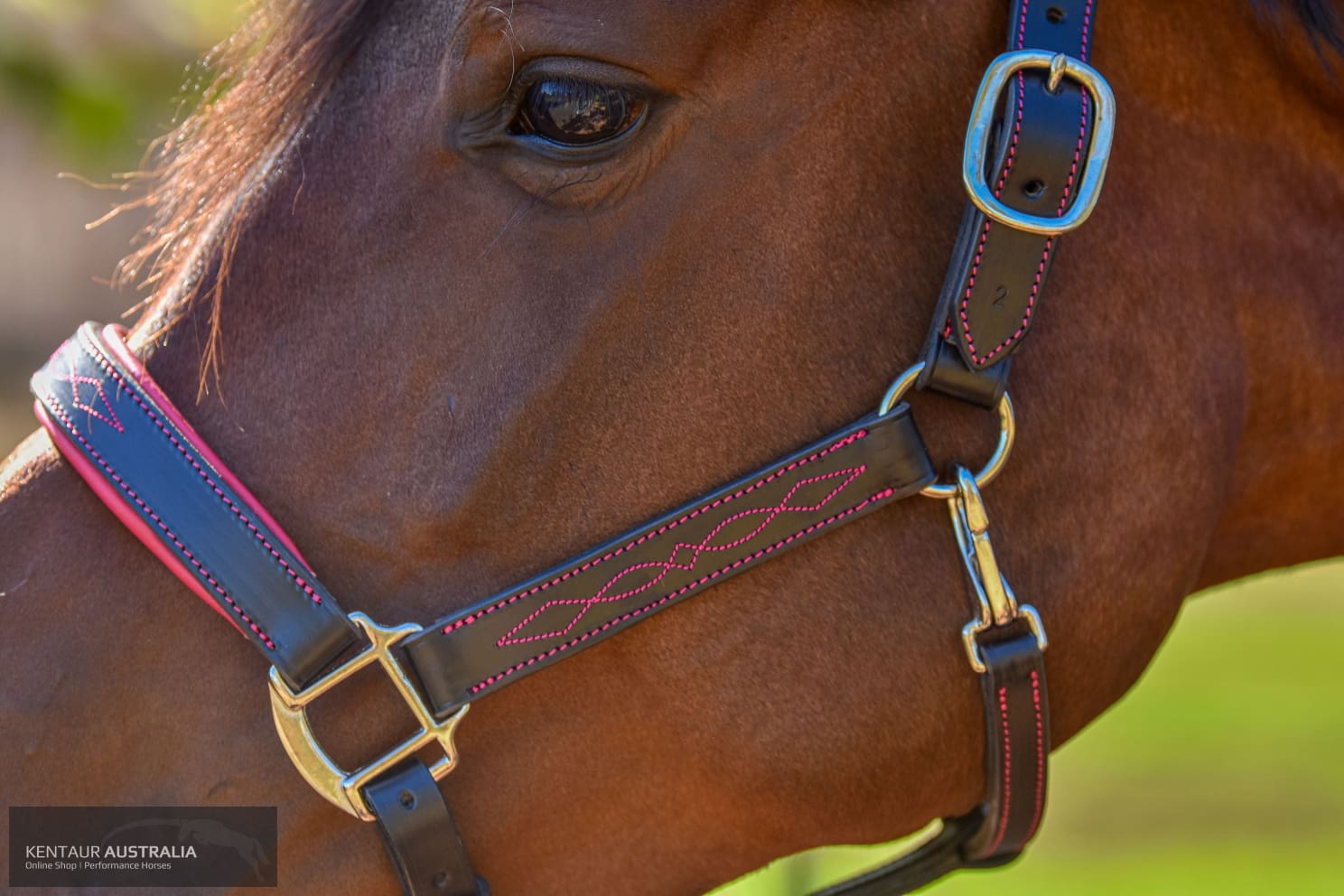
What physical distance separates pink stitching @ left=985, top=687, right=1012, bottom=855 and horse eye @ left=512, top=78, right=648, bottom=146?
0.97m

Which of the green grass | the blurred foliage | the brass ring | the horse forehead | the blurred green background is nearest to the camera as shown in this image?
the horse forehead

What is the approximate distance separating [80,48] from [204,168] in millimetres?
4325

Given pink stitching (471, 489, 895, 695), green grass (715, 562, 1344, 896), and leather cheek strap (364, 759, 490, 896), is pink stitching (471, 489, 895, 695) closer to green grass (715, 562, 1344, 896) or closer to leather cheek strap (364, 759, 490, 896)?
leather cheek strap (364, 759, 490, 896)

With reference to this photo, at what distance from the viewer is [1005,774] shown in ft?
5.97

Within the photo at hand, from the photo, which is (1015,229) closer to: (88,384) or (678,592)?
(678,592)

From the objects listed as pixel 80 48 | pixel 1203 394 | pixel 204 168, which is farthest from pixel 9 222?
pixel 1203 394

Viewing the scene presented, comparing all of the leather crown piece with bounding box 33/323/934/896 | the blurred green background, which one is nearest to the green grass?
the blurred green background

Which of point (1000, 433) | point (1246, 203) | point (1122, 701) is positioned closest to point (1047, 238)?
point (1000, 433)

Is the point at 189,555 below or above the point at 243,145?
below

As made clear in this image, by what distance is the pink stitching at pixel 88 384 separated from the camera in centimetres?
165

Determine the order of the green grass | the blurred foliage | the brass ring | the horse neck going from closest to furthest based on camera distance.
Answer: the brass ring < the horse neck < the blurred foliage < the green grass

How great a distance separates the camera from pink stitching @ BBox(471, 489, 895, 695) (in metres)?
1.66

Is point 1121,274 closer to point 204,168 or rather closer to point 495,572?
point 495,572

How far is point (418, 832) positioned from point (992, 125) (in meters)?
1.27
